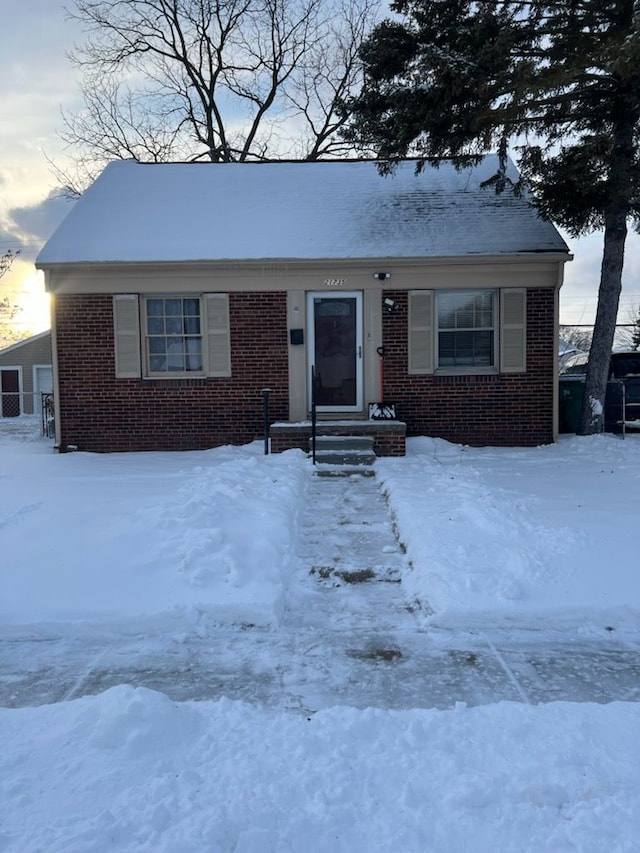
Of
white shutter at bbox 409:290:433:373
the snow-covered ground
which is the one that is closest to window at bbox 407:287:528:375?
white shutter at bbox 409:290:433:373

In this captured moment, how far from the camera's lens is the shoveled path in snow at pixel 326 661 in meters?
3.23

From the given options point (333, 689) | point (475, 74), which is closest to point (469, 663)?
point (333, 689)

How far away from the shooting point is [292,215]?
1148 centimetres

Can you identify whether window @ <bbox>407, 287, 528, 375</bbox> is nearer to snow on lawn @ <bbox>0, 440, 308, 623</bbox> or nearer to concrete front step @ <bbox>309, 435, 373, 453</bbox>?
concrete front step @ <bbox>309, 435, 373, 453</bbox>

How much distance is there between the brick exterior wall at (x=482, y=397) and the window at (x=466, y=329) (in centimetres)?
31

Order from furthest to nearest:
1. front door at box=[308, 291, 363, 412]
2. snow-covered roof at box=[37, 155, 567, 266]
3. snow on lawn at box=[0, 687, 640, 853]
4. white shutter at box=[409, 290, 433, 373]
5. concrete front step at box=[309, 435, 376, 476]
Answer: front door at box=[308, 291, 363, 412] → white shutter at box=[409, 290, 433, 373] → snow-covered roof at box=[37, 155, 567, 266] → concrete front step at box=[309, 435, 376, 476] → snow on lawn at box=[0, 687, 640, 853]

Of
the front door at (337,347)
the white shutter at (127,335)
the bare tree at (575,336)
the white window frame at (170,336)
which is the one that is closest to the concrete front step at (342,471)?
the front door at (337,347)

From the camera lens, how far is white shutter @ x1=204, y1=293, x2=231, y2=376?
34.7ft

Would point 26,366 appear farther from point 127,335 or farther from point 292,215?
point 292,215

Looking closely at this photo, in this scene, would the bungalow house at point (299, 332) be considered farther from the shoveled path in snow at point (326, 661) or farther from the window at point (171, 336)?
the shoveled path in snow at point (326, 661)

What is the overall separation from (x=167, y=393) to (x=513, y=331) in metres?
5.59

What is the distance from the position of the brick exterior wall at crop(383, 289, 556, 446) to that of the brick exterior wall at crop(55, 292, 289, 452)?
1.85 metres

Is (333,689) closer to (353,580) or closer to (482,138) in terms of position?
(353,580)

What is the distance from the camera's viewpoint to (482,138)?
10039 millimetres
